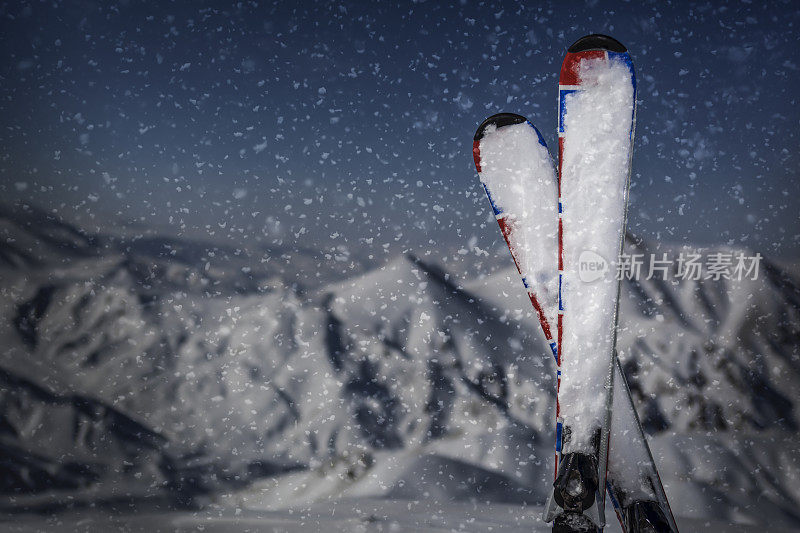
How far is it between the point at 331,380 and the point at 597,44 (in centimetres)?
170

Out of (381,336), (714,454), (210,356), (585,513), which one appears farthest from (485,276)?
(585,513)

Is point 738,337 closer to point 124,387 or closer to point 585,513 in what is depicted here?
point 585,513

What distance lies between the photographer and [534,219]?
1000mm

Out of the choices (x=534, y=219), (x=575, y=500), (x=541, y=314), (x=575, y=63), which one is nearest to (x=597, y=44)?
(x=575, y=63)

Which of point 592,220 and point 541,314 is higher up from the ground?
point 592,220

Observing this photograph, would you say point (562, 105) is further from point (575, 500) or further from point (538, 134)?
point (575, 500)

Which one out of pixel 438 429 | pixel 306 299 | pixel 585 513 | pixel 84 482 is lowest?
pixel 84 482

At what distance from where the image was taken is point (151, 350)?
7.20ft

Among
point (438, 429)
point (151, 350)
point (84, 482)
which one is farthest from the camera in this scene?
point (151, 350)

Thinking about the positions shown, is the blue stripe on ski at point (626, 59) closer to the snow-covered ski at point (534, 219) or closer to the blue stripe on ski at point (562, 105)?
the blue stripe on ski at point (562, 105)

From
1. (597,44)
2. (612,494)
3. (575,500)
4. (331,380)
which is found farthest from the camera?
(331,380)

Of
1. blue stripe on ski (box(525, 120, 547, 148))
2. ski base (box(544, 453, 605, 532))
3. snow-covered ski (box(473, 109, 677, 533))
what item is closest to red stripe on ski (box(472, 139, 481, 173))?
snow-covered ski (box(473, 109, 677, 533))

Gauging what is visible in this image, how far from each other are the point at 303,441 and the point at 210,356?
2.31 feet

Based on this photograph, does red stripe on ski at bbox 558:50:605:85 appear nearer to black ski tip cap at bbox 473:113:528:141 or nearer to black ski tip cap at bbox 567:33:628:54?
black ski tip cap at bbox 567:33:628:54
